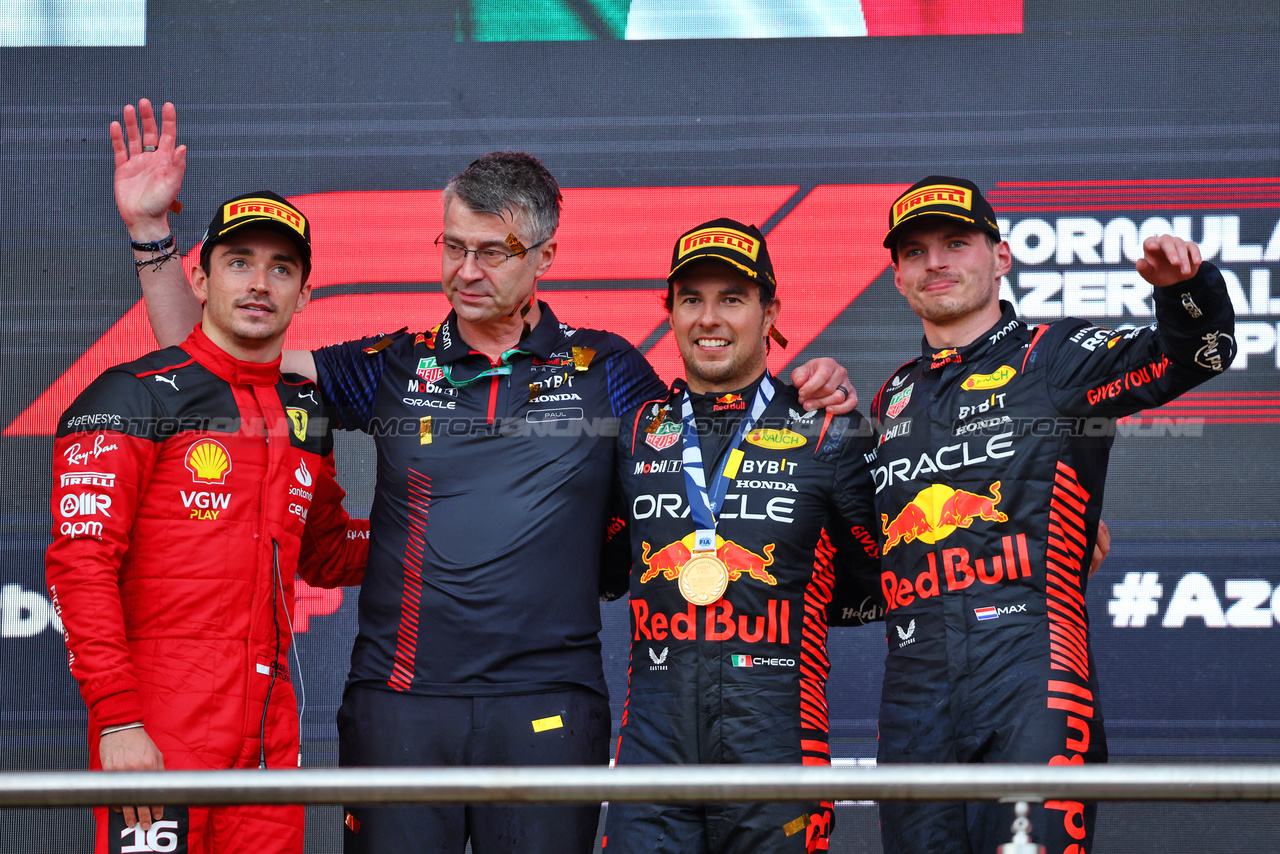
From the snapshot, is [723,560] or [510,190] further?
[510,190]

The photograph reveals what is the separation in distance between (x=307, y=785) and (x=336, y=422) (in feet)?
3.98

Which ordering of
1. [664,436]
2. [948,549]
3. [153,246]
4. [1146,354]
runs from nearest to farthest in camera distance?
[1146,354]
[948,549]
[664,436]
[153,246]

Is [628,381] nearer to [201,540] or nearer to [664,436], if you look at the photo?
[664,436]

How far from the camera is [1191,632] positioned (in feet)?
9.14

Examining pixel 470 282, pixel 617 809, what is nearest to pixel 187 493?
pixel 470 282

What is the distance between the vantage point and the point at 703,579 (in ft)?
6.33

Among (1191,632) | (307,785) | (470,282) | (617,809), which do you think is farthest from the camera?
(1191,632)

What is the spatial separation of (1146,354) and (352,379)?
147 centimetres

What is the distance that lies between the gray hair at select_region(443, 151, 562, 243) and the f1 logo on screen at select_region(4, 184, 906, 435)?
69cm

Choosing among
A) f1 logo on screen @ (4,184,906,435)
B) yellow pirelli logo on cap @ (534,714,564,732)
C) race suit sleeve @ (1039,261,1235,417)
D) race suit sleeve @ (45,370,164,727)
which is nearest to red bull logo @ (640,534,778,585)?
yellow pirelli logo on cap @ (534,714,564,732)

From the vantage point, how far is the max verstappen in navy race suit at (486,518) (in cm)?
197

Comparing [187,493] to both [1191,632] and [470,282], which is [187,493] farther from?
[1191,632]

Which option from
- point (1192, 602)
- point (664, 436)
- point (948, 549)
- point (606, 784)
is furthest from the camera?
point (1192, 602)

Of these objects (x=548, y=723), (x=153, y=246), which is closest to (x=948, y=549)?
(x=548, y=723)
